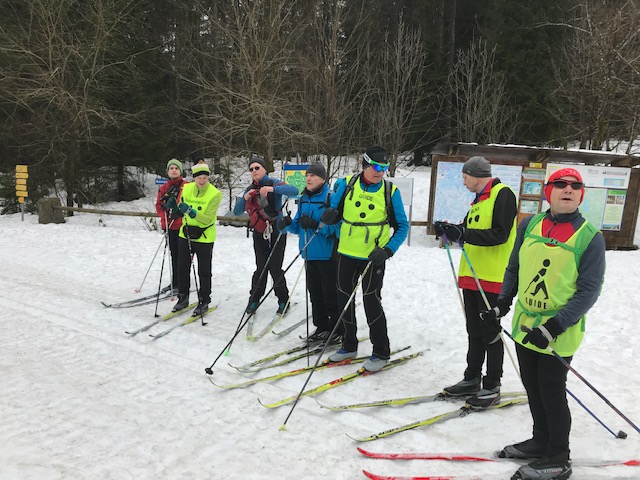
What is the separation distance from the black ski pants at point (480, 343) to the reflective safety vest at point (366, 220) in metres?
0.92

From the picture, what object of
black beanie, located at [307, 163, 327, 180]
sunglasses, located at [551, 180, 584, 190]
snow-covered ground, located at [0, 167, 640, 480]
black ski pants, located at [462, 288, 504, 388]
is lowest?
Answer: snow-covered ground, located at [0, 167, 640, 480]

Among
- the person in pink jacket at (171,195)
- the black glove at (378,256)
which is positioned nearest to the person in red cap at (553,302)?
the black glove at (378,256)

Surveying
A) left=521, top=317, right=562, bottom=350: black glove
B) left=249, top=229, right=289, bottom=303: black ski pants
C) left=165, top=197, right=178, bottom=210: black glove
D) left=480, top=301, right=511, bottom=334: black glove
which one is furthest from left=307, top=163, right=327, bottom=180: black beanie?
left=521, top=317, right=562, bottom=350: black glove

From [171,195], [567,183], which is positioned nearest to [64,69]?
[171,195]

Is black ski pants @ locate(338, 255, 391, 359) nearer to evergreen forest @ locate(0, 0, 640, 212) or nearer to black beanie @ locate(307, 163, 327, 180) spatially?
black beanie @ locate(307, 163, 327, 180)

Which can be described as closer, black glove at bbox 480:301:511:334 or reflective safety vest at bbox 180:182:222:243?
black glove at bbox 480:301:511:334

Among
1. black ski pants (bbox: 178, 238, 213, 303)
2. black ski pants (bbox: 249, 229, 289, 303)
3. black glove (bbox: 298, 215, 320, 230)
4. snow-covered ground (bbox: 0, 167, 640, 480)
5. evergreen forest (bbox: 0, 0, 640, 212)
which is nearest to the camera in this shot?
snow-covered ground (bbox: 0, 167, 640, 480)

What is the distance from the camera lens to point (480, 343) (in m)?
3.84

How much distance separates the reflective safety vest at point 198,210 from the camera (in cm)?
594

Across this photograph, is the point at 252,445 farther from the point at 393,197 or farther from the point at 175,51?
the point at 175,51

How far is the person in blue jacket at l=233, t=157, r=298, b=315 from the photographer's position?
5.60m

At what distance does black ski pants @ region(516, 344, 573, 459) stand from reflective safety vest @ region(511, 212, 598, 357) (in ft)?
0.35

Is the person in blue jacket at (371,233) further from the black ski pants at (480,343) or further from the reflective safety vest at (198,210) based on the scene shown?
the reflective safety vest at (198,210)

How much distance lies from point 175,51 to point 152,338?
22.1 m
